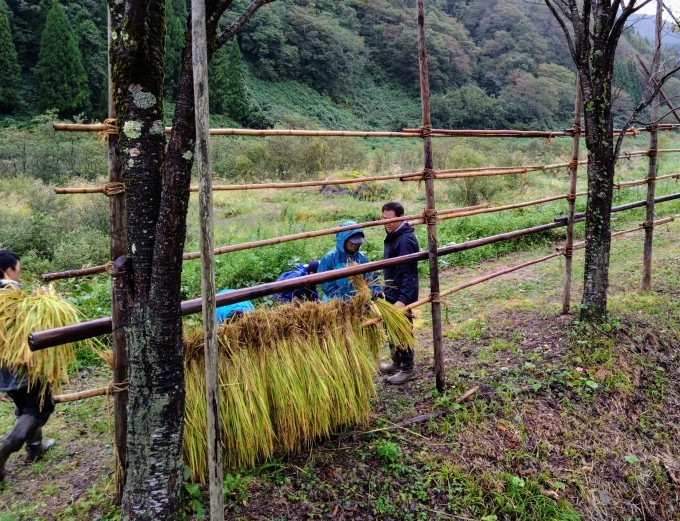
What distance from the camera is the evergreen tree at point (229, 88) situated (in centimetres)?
2964

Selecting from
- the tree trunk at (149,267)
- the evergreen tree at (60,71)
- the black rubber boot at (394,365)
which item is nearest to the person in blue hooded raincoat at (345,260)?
the black rubber boot at (394,365)

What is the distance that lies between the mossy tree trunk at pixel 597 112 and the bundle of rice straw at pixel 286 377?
6.76 feet

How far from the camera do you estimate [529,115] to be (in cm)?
3744

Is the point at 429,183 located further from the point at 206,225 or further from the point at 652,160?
the point at 652,160

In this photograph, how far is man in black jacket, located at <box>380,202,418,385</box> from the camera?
3410mm

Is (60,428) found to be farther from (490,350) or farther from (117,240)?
(490,350)

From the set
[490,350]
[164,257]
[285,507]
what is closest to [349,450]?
[285,507]

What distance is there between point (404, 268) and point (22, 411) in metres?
2.50

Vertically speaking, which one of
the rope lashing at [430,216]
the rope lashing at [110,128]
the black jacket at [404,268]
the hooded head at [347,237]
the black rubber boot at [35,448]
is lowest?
the black rubber boot at [35,448]

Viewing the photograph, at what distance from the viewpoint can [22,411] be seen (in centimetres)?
263

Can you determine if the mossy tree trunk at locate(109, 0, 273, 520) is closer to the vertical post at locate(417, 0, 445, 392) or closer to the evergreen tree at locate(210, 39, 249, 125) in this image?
the vertical post at locate(417, 0, 445, 392)

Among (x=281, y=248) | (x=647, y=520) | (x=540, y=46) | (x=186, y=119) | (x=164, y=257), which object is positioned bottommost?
(x=647, y=520)

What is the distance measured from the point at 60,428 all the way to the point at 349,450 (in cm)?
206

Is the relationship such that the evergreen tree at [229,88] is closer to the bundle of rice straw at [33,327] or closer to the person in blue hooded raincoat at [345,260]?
the person in blue hooded raincoat at [345,260]
